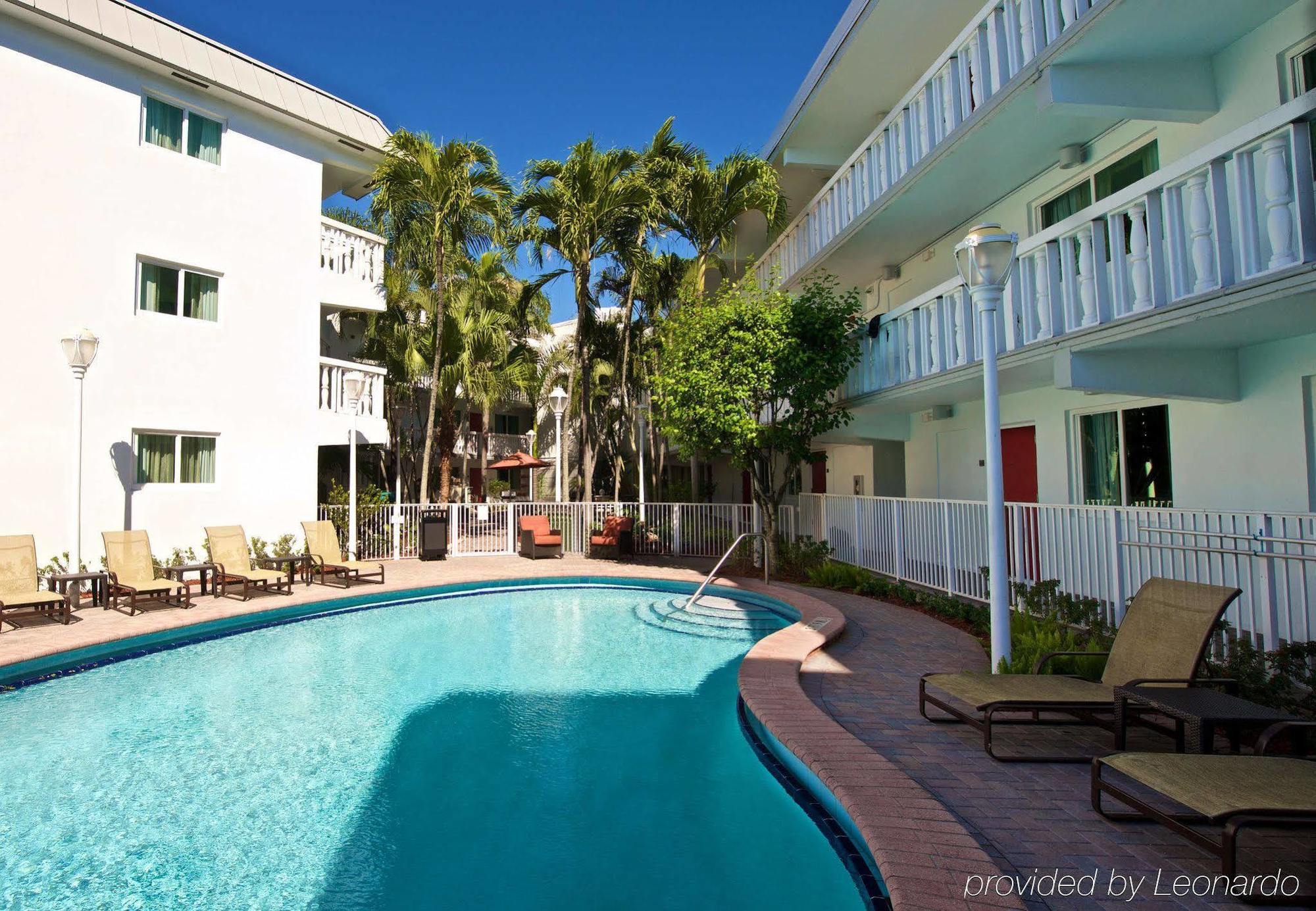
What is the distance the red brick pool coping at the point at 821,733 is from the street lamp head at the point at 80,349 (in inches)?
140

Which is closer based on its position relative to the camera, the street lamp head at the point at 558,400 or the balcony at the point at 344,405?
the balcony at the point at 344,405

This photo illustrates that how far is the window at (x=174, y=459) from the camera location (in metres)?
12.2

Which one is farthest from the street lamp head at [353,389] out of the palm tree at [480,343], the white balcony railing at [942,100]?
the white balcony railing at [942,100]

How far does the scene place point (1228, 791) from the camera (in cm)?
291

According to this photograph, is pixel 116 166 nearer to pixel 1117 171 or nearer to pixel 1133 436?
pixel 1117 171

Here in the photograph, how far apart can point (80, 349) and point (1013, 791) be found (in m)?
12.6

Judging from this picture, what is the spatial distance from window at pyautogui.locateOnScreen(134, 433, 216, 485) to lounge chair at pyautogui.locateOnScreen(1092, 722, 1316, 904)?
1426cm

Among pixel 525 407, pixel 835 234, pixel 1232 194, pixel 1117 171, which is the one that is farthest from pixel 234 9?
pixel 525 407

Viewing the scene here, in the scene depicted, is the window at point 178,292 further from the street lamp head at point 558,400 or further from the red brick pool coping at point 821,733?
the street lamp head at point 558,400

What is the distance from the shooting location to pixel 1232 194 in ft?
17.6

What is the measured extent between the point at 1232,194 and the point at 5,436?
1535 centimetres

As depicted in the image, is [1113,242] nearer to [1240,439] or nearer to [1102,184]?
[1240,439]

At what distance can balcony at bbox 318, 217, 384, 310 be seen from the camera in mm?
15305

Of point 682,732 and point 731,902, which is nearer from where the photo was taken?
point 731,902
